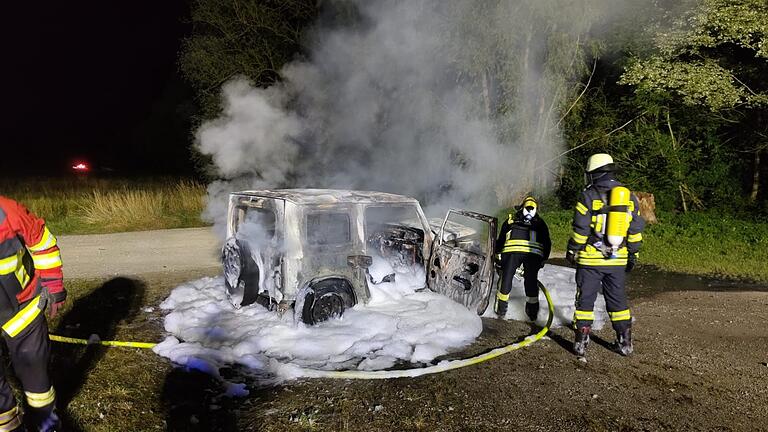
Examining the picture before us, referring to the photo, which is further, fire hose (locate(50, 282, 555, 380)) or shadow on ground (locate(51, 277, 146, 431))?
fire hose (locate(50, 282, 555, 380))

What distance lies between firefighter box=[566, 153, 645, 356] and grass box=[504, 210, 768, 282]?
5710 millimetres

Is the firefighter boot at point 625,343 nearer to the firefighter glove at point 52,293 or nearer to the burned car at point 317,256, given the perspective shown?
the burned car at point 317,256

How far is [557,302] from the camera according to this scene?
6.62 metres

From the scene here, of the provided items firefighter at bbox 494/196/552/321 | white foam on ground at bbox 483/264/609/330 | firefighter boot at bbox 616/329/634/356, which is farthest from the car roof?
firefighter boot at bbox 616/329/634/356

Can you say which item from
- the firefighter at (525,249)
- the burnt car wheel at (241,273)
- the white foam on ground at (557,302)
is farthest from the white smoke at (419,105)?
the burnt car wheel at (241,273)

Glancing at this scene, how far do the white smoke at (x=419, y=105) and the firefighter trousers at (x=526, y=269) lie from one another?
3872 millimetres

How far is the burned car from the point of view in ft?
16.0

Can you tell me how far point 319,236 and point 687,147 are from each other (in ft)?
49.3

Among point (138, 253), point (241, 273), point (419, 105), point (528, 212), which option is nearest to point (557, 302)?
point (528, 212)

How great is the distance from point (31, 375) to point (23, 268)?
2.10 feet

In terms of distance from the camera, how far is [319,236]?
513 centimetres

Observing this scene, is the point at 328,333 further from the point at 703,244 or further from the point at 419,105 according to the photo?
the point at 703,244

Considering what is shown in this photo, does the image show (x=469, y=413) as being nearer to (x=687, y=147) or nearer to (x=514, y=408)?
(x=514, y=408)

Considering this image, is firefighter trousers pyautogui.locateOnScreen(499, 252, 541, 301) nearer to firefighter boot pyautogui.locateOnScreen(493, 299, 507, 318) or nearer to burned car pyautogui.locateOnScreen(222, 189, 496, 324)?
firefighter boot pyautogui.locateOnScreen(493, 299, 507, 318)
